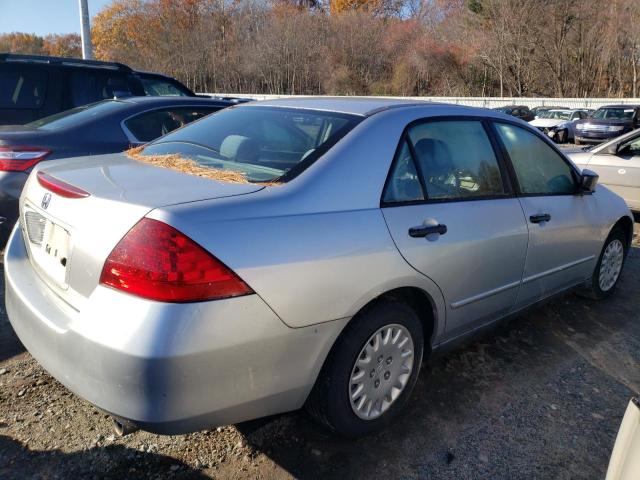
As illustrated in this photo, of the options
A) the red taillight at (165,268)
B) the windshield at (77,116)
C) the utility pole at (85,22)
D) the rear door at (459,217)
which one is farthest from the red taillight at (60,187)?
the utility pole at (85,22)

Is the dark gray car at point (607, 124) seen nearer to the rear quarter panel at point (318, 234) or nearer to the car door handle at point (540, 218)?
the car door handle at point (540, 218)

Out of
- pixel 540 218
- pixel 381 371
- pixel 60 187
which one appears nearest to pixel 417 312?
pixel 381 371

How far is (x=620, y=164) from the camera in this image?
7035 mm

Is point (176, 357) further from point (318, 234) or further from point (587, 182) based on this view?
point (587, 182)

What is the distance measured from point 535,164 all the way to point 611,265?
1529 mm

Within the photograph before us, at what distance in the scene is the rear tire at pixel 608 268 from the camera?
4328 millimetres

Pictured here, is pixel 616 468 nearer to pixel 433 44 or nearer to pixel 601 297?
pixel 601 297

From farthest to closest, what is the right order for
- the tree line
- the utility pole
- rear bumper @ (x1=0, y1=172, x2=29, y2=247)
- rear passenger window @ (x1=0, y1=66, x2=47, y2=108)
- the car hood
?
the tree line
the car hood
the utility pole
rear passenger window @ (x1=0, y1=66, x2=47, y2=108)
rear bumper @ (x1=0, y1=172, x2=29, y2=247)

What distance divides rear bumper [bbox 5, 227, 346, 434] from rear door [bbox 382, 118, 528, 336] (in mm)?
726

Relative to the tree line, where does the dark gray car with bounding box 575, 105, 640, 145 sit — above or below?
below

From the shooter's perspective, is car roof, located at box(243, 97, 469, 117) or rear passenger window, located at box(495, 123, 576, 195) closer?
car roof, located at box(243, 97, 469, 117)

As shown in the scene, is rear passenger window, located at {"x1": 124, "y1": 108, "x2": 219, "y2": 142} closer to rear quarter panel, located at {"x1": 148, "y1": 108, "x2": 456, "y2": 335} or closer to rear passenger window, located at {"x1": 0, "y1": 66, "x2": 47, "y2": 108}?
rear passenger window, located at {"x1": 0, "y1": 66, "x2": 47, "y2": 108}

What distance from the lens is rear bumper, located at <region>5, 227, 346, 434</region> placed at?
5.78 feet

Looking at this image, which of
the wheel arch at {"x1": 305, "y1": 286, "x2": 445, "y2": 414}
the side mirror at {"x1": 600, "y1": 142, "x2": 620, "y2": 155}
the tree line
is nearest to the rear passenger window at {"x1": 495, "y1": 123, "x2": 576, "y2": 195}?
the wheel arch at {"x1": 305, "y1": 286, "x2": 445, "y2": 414}
